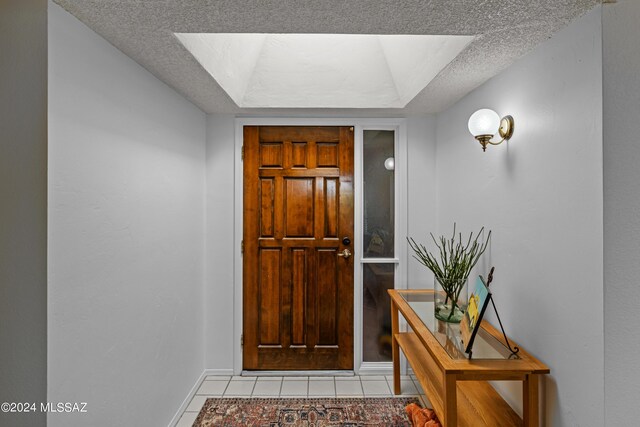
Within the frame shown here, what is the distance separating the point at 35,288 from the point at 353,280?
213cm

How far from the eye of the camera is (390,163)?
2.89m

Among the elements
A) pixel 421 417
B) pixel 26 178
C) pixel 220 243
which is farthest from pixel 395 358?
pixel 26 178

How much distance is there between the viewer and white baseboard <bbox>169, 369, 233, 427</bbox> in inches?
88.6

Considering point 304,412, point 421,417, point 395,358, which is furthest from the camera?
point 395,358

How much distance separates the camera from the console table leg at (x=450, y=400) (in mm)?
1451

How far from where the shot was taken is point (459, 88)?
2.14 m

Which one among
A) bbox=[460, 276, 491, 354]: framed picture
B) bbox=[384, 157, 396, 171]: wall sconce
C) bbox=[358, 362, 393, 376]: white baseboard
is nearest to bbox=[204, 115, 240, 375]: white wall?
bbox=[358, 362, 393, 376]: white baseboard

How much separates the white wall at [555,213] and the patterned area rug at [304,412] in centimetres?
92

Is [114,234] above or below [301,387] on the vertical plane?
above

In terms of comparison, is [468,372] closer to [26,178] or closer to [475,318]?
[475,318]

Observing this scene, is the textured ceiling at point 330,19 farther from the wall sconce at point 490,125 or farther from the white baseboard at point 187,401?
the white baseboard at point 187,401

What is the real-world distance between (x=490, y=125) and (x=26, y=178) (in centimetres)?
209

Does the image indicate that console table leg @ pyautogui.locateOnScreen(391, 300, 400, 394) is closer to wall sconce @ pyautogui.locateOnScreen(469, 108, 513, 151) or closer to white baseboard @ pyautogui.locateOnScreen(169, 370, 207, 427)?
wall sconce @ pyautogui.locateOnScreen(469, 108, 513, 151)

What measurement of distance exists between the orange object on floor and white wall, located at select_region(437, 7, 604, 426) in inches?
21.3
